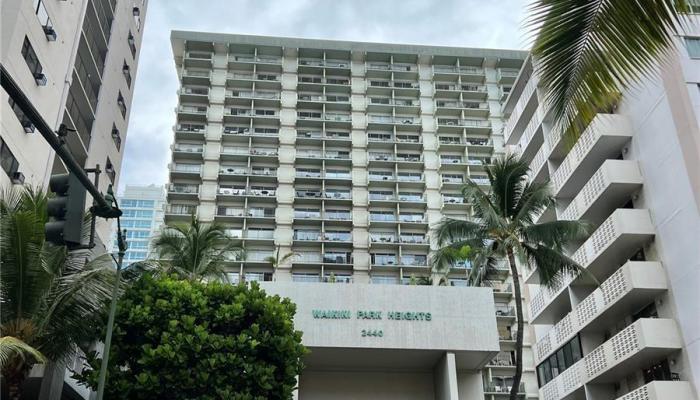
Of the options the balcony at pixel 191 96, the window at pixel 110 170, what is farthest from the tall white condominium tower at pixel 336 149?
the window at pixel 110 170

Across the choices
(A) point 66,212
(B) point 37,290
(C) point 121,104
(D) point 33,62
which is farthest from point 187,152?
(A) point 66,212

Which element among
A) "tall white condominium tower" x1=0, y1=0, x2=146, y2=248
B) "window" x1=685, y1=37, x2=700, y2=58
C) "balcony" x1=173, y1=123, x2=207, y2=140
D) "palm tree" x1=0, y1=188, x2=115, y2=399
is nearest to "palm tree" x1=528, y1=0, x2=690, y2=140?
"palm tree" x1=0, y1=188, x2=115, y2=399

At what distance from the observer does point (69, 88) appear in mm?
31625

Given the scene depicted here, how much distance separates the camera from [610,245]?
95.8ft

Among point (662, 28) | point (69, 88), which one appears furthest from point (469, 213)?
point (662, 28)

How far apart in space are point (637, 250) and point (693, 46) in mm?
8751

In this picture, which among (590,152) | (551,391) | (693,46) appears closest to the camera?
(693,46)

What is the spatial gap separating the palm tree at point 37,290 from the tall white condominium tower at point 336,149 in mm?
41733

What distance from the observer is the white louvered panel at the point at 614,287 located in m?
27.7

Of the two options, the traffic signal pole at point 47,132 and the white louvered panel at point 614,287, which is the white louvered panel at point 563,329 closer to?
the white louvered panel at point 614,287

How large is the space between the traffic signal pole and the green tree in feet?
31.8

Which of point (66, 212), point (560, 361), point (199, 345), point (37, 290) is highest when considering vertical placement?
point (560, 361)

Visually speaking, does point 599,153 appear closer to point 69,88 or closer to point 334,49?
point 69,88

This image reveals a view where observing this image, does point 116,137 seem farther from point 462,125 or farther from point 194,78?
point 462,125
